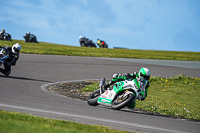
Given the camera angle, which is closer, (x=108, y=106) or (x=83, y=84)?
(x=108, y=106)

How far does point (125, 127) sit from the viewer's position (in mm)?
6480

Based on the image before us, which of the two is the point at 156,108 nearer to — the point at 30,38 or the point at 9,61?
the point at 9,61

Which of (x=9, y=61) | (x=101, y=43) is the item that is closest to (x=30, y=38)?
(x=101, y=43)

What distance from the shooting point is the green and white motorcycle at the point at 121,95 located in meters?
8.26

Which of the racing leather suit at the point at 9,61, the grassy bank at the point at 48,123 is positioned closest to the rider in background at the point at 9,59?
the racing leather suit at the point at 9,61

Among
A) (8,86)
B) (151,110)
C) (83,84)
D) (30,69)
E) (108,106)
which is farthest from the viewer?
(30,69)

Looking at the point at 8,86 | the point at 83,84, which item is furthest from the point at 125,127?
the point at 83,84

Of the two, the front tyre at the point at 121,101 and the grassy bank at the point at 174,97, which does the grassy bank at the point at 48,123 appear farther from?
the grassy bank at the point at 174,97

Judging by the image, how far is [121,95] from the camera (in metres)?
8.51

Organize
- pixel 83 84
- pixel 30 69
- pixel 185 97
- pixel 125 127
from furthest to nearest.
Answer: pixel 30 69
pixel 83 84
pixel 185 97
pixel 125 127

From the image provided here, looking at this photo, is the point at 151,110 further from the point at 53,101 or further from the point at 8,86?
the point at 8,86

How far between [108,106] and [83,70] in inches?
372

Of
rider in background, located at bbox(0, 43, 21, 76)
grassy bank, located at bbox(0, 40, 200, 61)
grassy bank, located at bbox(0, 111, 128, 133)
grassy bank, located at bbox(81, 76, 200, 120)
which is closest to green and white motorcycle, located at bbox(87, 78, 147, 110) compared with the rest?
grassy bank, located at bbox(81, 76, 200, 120)

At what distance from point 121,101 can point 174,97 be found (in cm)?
472
